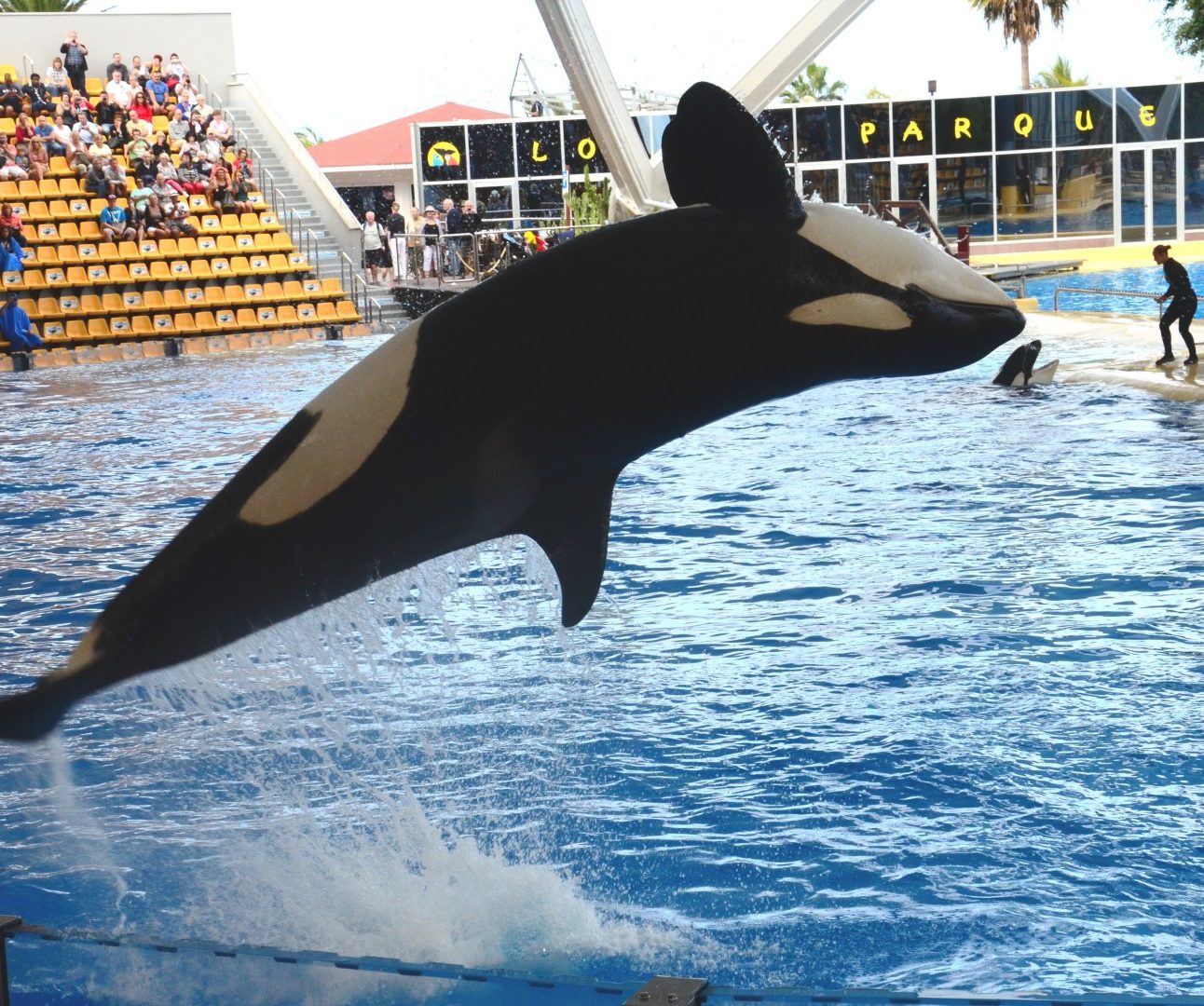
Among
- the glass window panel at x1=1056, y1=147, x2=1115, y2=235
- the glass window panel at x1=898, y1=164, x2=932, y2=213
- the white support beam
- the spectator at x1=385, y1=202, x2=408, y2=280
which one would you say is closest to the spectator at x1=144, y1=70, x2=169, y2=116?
the spectator at x1=385, y1=202, x2=408, y2=280

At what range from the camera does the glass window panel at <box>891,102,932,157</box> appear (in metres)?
31.9

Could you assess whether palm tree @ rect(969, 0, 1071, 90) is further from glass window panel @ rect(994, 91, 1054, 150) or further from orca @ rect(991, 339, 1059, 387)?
orca @ rect(991, 339, 1059, 387)

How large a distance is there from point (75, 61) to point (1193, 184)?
2344cm

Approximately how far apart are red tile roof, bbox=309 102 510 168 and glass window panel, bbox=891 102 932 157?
14.8m

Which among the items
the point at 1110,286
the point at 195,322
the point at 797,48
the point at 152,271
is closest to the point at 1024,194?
Result: the point at 1110,286

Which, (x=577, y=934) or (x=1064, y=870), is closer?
(x=577, y=934)

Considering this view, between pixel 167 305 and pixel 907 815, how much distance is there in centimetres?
1875

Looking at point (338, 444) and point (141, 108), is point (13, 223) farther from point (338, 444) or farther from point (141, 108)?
point (338, 444)

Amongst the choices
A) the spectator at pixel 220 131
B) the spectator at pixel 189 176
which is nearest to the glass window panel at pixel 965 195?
the spectator at pixel 220 131

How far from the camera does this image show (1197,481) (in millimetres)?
9008

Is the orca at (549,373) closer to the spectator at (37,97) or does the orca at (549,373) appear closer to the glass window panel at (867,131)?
the spectator at (37,97)

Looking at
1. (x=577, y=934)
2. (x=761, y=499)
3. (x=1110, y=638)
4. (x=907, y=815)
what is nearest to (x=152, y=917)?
(x=577, y=934)

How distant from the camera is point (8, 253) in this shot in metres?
20.4

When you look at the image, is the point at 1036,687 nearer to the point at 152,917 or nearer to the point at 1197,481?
the point at 152,917
